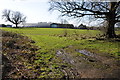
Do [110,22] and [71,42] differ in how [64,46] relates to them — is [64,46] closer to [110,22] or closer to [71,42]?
[71,42]

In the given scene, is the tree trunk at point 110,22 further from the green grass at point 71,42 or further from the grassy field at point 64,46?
the green grass at point 71,42

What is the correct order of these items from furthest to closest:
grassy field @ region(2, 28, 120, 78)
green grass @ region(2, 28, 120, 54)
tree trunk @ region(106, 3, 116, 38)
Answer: tree trunk @ region(106, 3, 116, 38) → green grass @ region(2, 28, 120, 54) → grassy field @ region(2, 28, 120, 78)

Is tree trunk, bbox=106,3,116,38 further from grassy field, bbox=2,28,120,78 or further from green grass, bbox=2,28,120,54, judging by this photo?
green grass, bbox=2,28,120,54

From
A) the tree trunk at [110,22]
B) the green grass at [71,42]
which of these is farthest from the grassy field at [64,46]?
the tree trunk at [110,22]

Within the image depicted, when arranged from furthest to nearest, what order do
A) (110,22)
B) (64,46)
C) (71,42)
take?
(110,22) → (71,42) → (64,46)

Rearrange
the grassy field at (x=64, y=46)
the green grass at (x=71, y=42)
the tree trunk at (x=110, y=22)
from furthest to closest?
the tree trunk at (x=110, y=22) < the green grass at (x=71, y=42) < the grassy field at (x=64, y=46)

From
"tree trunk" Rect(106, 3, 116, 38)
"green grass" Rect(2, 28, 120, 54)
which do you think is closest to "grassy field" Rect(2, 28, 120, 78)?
"green grass" Rect(2, 28, 120, 54)

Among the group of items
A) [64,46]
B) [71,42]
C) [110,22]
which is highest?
[110,22]

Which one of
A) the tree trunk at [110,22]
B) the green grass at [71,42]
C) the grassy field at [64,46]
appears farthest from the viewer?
the tree trunk at [110,22]

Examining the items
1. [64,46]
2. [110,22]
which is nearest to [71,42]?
[64,46]

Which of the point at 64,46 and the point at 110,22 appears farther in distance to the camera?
the point at 110,22

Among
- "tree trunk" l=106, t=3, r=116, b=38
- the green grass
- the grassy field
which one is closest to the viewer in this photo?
the grassy field

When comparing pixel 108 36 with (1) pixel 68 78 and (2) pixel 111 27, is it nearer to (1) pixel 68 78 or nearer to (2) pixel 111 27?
(2) pixel 111 27

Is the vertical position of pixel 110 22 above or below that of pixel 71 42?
above
